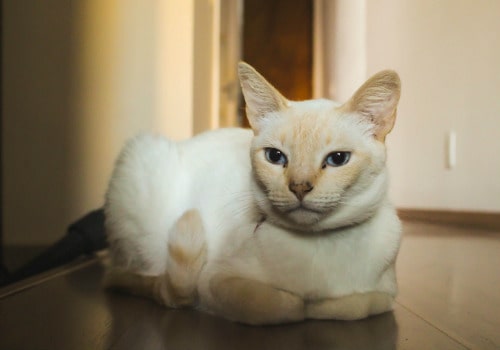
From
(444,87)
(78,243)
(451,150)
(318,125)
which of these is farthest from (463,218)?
(318,125)

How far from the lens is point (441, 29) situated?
2.34 m

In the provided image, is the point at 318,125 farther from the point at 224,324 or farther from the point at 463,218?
the point at 463,218

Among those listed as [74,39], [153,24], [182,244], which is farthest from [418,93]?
[182,244]

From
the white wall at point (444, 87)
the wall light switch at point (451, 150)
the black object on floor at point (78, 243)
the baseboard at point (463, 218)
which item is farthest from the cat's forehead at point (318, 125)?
the wall light switch at point (451, 150)

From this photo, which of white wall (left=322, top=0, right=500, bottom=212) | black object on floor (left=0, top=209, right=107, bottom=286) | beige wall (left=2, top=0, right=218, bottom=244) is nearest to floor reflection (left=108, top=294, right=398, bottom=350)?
black object on floor (left=0, top=209, right=107, bottom=286)

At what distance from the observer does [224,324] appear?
842 mm

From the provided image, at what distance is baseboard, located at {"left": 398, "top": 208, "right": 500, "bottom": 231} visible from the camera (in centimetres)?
236

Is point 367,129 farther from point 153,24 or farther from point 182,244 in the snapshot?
point 153,24

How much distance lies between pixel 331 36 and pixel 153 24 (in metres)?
2.08

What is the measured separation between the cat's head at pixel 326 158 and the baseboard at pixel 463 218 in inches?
61.1

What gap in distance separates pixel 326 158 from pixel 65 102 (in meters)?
1.46

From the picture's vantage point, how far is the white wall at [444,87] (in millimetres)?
2248

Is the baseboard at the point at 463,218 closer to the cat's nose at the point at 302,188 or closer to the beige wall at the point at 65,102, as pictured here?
the beige wall at the point at 65,102

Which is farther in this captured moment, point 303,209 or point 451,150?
point 451,150
